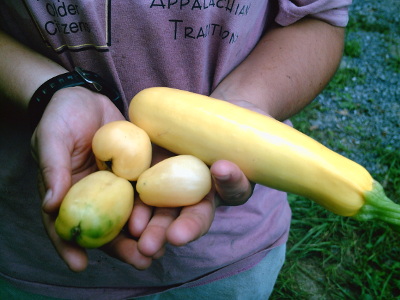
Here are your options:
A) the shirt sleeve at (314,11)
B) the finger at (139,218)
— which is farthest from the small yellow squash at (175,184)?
the shirt sleeve at (314,11)

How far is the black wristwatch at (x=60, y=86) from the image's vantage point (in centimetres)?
92

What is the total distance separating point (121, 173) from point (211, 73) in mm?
485

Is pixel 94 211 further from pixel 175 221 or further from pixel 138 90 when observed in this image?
pixel 138 90

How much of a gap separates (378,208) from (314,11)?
27.1 inches

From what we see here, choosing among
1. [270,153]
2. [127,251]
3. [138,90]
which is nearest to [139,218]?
[127,251]

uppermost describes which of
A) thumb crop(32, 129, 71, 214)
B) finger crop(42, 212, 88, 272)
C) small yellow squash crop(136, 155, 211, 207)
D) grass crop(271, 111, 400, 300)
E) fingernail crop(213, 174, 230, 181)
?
thumb crop(32, 129, 71, 214)

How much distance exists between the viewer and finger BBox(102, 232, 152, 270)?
77 cm

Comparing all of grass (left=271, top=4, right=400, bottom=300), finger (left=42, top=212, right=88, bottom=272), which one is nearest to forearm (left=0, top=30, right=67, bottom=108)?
finger (left=42, top=212, right=88, bottom=272)

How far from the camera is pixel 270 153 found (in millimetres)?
911

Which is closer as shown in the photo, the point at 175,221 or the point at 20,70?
the point at 175,221

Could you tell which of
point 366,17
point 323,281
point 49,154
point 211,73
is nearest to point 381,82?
point 366,17

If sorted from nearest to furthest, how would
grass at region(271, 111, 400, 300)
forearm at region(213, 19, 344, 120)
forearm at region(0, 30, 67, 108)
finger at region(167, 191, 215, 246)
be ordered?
1. finger at region(167, 191, 215, 246)
2. forearm at region(0, 30, 67, 108)
3. forearm at region(213, 19, 344, 120)
4. grass at region(271, 111, 400, 300)

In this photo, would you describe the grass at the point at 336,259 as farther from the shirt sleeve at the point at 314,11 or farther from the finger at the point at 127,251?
the finger at the point at 127,251

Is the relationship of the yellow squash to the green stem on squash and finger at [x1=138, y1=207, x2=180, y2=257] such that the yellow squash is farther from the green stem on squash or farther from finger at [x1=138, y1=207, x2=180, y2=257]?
the green stem on squash
